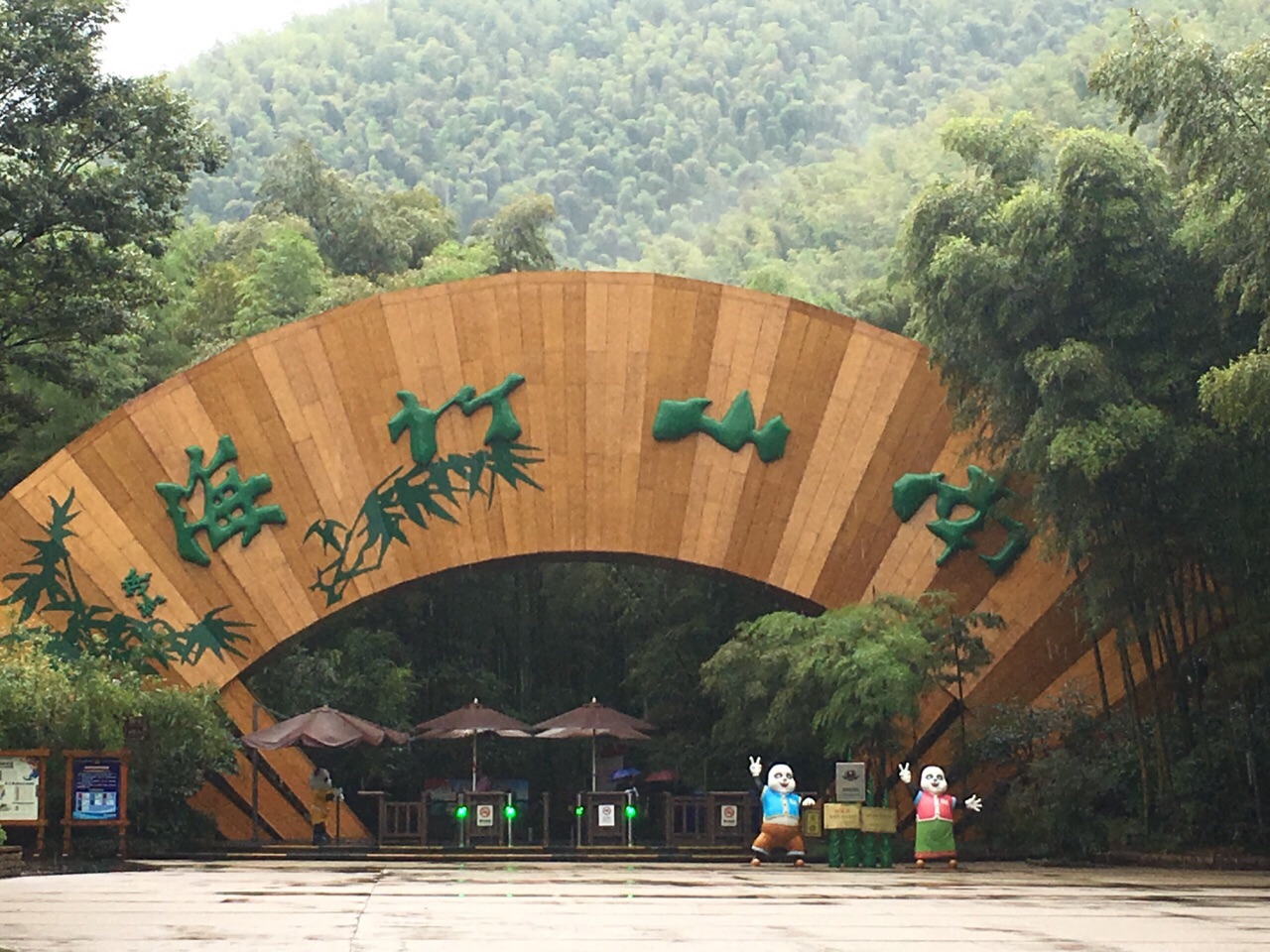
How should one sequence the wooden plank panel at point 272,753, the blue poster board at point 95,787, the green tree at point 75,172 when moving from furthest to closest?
the wooden plank panel at point 272,753 → the green tree at point 75,172 → the blue poster board at point 95,787

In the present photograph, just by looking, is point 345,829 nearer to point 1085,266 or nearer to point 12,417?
point 12,417

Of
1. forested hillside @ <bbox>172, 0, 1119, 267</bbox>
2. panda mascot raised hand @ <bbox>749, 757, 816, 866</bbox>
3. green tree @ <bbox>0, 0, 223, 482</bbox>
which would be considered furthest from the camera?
forested hillside @ <bbox>172, 0, 1119, 267</bbox>

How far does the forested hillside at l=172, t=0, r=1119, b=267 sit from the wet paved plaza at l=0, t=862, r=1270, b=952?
7047cm

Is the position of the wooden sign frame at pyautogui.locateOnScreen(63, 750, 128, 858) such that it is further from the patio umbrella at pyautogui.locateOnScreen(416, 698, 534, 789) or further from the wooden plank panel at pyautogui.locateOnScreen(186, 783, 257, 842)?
the patio umbrella at pyautogui.locateOnScreen(416, 698, 534, 789)

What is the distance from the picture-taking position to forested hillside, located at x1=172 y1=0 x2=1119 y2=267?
9550 centimetres

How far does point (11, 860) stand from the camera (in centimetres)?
1452

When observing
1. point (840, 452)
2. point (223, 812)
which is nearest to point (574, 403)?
A: point (840, 452)

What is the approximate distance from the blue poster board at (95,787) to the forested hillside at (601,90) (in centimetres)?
6557

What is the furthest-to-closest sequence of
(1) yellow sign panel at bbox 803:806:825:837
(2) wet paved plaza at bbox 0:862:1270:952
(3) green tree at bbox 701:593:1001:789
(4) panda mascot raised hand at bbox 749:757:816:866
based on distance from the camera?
1. (1) yellow sign panel at bbox 803:806:825:837
2. (3) green tree at bbox 701:593:1001:789
3. (4) panda mascot raised hand at bbox 749:757:816:866
4. (2) wet paved plaza at bbox 0:862:1270:952

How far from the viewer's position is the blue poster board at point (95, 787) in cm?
1677

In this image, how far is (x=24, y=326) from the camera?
797 inches

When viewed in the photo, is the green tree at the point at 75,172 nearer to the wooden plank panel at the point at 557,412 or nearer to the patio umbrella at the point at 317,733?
the wooden plank panel at the point at 557,412

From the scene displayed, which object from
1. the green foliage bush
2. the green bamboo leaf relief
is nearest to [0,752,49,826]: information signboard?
the green foliage bush

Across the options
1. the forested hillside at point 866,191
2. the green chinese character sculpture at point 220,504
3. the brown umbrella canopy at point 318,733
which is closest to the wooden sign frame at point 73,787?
the brown umbrella canopy at point 318,733
